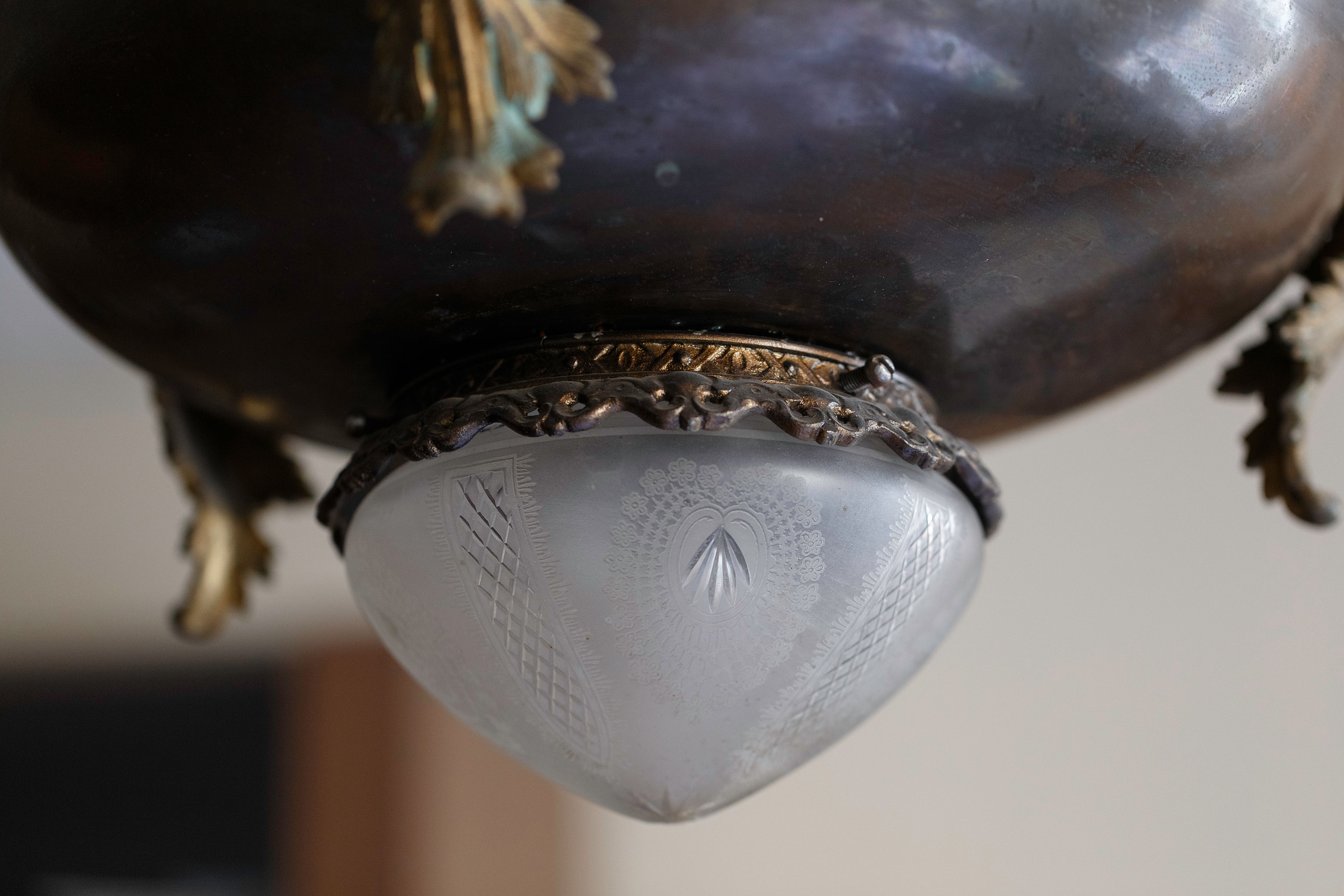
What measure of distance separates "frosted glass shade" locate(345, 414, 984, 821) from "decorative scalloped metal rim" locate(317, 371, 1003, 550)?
0.01 m

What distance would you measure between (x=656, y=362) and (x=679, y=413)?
32 millimetres

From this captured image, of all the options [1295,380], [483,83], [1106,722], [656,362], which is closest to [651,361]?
[656,362]

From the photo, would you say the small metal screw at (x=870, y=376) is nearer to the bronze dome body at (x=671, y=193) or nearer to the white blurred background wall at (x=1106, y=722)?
the bronze dome body at (x=671, y=193)

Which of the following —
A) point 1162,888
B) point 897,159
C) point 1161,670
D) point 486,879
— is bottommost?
point 486,879

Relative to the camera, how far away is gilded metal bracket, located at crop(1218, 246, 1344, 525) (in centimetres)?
47

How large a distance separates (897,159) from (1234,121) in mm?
102

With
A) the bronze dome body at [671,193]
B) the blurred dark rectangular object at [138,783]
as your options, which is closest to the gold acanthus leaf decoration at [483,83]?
the bronze dome body at [671,193]

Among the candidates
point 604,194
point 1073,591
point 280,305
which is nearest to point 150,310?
point 280,305

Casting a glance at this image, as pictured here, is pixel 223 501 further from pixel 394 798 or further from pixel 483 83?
pixel 394 798

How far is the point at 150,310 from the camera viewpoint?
43cm

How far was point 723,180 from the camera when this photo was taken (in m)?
0.35

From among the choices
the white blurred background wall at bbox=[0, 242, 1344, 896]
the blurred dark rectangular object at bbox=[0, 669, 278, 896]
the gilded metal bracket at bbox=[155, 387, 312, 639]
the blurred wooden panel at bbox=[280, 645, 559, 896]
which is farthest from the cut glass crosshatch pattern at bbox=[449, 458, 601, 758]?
the blurred dark rectangular object at bbox=[0, 669, 278, 896]

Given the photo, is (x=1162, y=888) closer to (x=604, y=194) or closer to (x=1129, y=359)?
(x=1129, y=359)

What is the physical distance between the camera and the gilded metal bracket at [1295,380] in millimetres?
475
